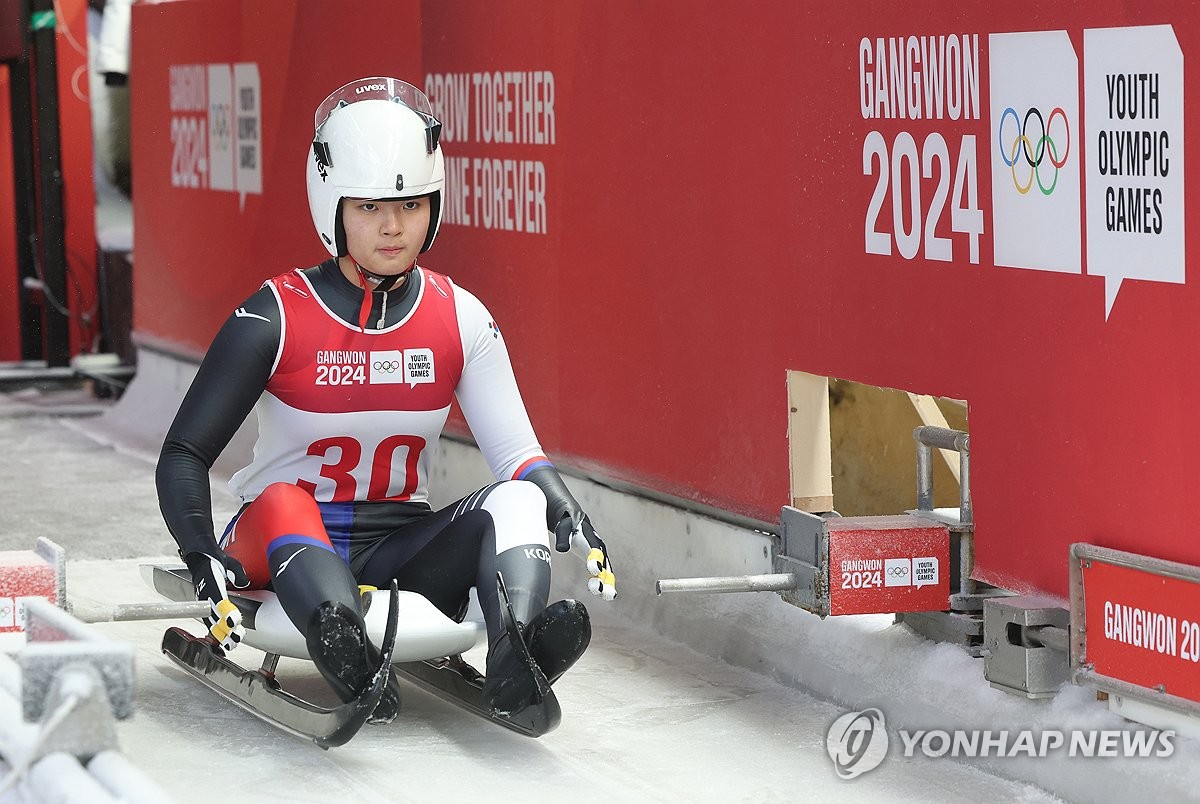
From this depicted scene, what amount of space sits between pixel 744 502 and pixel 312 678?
124 centimetres

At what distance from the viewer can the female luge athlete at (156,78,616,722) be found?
4312 mm

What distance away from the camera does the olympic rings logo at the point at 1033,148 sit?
13.2ft

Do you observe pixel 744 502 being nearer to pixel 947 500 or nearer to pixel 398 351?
pixel 947 500

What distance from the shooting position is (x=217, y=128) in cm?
958

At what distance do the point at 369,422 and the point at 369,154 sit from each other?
24.3 inches

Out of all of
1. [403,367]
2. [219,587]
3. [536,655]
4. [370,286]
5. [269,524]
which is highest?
[370,286]

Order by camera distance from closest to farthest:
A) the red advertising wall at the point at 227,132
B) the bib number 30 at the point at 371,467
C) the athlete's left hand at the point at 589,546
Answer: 1. the athlete's left hand at the point at 589,546
2. the bib number 30 at the point at 371,467
3. the red advertising wall at the point at 227,132

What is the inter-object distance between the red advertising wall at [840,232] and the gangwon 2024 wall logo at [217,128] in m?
1.78

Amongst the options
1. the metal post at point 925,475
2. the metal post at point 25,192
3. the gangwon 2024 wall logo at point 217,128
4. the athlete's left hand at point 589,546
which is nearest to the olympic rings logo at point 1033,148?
the metal post at point 925,475

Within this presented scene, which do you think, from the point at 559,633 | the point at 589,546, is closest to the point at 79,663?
the point at 559,633

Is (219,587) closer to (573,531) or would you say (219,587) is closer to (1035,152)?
(573,531)

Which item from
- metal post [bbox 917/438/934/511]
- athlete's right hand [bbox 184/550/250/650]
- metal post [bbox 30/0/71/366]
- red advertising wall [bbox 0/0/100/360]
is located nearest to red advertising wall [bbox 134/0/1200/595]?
metal post [bbox 917/438/934/511]

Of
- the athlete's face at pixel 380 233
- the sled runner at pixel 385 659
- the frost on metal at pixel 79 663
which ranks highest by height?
the athlete's face at pixel 380 233

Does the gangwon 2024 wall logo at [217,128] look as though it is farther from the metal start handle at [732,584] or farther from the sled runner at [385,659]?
the metal start handle at [732,584]
